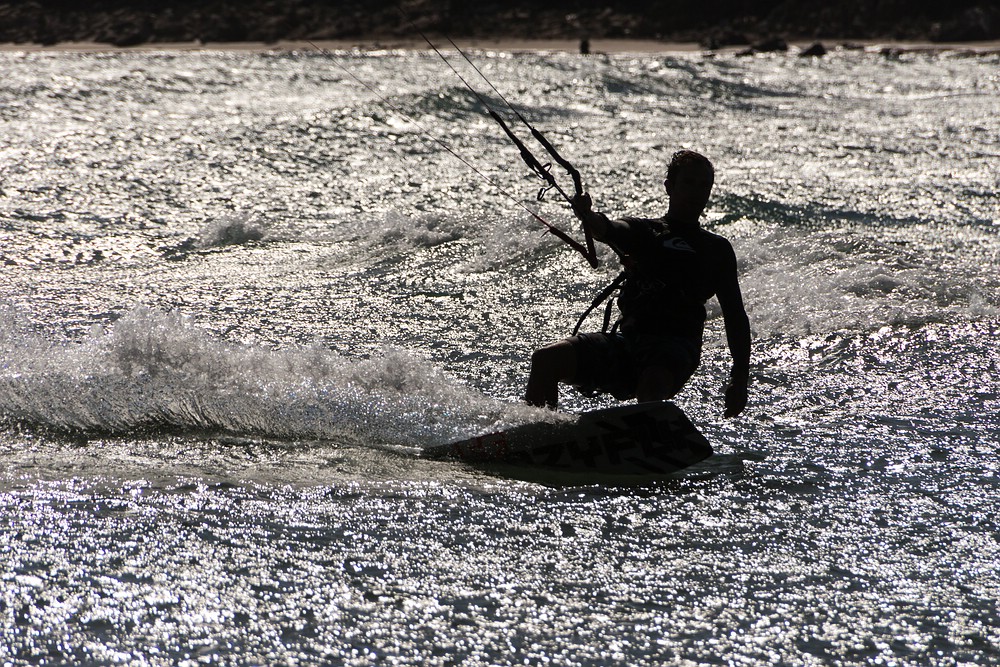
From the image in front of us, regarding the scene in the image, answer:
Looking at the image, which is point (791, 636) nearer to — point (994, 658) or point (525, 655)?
point (994, 658)

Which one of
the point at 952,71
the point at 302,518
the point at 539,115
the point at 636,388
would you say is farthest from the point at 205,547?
the point at 952,71

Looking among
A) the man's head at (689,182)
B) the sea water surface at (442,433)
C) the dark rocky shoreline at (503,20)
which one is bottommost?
the sea water surface at (442,433)

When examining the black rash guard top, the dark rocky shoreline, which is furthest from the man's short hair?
A: the dark rocky shoreline

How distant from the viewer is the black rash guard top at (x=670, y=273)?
5723 millimetres

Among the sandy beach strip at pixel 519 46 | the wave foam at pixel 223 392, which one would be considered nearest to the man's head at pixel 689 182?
the wave foam at pixel 223 392

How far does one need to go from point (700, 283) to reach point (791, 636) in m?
1.96

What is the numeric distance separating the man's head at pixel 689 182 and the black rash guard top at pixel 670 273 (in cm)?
9

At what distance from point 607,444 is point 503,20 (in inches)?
1634

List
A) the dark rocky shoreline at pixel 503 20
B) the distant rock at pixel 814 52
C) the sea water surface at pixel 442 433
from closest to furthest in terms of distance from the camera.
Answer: the sea water surface at pixel 442 433 → the distant rock at pixel 814 52 → the dark rocky shoreline at pixel 503 20

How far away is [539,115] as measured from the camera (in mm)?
22312

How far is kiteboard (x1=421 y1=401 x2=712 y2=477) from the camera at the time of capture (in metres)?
5.69

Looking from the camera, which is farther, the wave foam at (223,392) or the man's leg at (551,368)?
the wave foam at (223,392)

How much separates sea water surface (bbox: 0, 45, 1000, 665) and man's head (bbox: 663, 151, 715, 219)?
121 cm

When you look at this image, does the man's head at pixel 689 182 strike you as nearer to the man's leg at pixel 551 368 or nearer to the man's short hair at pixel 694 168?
the man's short hair at pixel 694 168
